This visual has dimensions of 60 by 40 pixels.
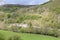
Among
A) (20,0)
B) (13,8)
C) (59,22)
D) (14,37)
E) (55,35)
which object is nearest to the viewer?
(14,37)

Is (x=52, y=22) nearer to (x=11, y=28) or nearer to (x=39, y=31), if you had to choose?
(x=39, y=31)

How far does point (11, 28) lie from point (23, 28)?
1.20 metres

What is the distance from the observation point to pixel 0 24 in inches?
819

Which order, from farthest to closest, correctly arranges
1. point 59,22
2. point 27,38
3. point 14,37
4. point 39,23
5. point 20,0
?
point 20,0 < point 59,22 < point 39,23 < point 27,38 < point 14,37

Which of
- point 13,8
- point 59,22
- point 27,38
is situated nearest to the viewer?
point 27,38

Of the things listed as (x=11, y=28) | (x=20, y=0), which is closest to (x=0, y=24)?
(x=11, y=28)

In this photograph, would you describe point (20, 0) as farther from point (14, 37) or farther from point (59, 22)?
point (14, 37)

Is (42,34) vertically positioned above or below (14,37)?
below

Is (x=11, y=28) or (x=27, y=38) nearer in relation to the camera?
(x=27, y=38)

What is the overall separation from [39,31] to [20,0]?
→ 15.9 meters

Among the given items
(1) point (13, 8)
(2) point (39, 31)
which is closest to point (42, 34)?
(2) point (39, 31)

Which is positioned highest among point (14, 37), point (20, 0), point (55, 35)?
point (20, 0)

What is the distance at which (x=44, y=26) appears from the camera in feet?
68.1

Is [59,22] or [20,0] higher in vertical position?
[20,0]
